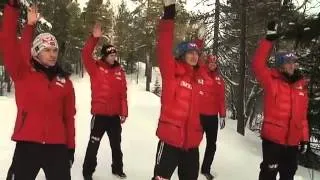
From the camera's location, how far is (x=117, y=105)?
8070 millimetres

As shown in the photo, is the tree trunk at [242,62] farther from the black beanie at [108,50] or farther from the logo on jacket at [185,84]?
the logo on jacket at [185,84]

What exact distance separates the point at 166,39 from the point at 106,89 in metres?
2.82

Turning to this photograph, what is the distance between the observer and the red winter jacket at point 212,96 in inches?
343

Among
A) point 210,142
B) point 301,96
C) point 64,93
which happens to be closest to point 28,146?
point 64,93

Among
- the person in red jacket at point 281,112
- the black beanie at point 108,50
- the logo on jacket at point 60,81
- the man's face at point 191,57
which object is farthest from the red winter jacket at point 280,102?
the logo on jacket at point 60,81

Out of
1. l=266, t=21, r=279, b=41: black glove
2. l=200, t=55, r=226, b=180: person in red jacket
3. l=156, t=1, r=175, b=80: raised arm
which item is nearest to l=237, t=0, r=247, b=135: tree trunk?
l=200, t=55, r=226, b=180: person in red jacket

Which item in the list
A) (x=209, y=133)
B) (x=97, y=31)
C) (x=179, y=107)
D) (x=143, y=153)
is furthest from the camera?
(x=143, y=153)

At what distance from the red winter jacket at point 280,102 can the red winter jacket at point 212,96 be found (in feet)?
5.78

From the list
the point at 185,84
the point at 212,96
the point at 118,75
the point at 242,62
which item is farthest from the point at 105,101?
the point at 242,62

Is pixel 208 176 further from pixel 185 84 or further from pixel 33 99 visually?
pixel 33 99

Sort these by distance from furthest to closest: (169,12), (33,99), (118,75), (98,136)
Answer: (118,75) → (98,136) → (169,12) → (33,99)

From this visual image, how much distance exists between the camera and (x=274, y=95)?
6.94 m

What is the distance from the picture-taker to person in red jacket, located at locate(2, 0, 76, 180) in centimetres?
468

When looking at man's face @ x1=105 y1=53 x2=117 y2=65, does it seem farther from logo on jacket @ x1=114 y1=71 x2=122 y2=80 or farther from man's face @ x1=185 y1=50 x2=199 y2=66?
man's face @ x1=185 y1=50 x2=199 y2=66
